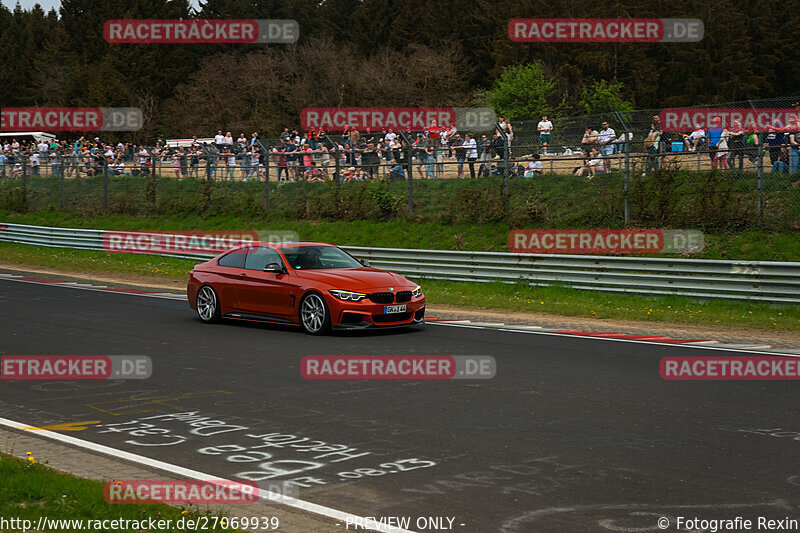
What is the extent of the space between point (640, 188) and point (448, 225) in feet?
18.8

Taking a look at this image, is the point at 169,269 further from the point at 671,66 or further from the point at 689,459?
the point at 671,66

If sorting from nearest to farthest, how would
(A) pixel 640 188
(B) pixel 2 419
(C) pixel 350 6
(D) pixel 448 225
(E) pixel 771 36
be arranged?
(B) pixel 2 419 < (A) pixel 640 188 < (D) pixel 448 225 < (E) pixel 771 36 < (C) pixel 350 6

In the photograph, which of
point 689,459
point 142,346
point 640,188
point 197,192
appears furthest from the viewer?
point 197,192

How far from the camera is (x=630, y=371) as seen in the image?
11.7 m

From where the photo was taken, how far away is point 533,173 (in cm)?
2517

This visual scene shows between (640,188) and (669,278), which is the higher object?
(640,188)

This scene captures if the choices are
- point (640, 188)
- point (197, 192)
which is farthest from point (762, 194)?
point (197, 192)

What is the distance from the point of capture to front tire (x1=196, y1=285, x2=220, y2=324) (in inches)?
645

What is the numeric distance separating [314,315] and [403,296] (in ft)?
4.61

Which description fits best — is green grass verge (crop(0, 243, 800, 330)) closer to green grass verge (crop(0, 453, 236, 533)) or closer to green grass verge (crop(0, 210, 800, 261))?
green grass verge (crop(0, 210, 800, 261))

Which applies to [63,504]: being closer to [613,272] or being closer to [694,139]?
[613,272]

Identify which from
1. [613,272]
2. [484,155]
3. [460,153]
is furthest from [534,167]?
[613,272]

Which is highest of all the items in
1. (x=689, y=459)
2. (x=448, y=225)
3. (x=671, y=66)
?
(x=671, y=66)

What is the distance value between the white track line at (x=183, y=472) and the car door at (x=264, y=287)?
645 centimetres
